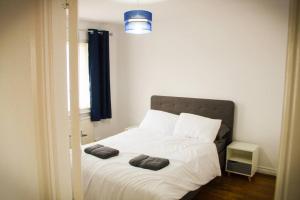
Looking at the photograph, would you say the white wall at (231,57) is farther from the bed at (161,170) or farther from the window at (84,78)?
the window at (84,78)

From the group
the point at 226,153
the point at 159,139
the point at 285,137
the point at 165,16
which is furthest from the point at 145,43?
the point at 285,137

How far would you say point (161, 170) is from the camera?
249cm

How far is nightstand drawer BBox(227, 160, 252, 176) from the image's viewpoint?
3399 millimetres

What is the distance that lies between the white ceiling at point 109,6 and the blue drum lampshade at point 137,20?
2.08 feet

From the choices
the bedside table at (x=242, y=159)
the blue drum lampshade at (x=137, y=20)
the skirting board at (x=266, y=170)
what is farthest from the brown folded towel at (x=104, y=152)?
the skirting board at (x=266, y=170)

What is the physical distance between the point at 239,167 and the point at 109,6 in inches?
113

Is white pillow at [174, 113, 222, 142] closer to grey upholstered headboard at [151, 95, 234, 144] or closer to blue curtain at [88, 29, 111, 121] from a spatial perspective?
grey upholstered headboard at [151, 95, 234, 144]

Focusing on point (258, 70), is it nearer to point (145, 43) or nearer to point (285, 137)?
point (145, 43)

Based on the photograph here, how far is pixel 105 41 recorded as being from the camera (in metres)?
4.59

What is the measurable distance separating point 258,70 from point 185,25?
1392mm

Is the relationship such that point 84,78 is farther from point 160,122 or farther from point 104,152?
point 104,152

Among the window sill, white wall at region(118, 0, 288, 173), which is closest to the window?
the window sill

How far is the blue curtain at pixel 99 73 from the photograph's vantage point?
14.5 feet

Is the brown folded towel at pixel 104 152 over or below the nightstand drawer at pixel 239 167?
over
